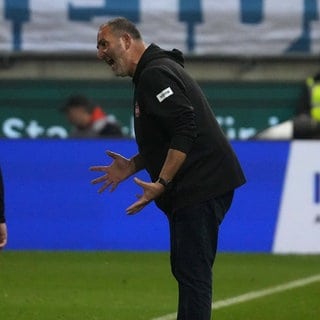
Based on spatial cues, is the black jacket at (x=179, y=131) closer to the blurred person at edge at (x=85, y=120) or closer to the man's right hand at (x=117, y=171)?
the man's right hand at (x=117, y=171)

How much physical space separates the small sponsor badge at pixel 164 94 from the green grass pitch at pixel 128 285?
326 centimetres

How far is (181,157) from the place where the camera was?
725 cm

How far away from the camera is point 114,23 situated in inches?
291

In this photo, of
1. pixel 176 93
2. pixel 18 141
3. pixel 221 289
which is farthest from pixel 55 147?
pixel 176 93

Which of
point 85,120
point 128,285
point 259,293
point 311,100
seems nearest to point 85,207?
point 85,120

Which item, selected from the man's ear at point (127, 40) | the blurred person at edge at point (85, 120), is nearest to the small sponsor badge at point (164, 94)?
the man's ear at point (127, 40)

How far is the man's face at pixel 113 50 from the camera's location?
739 centimetres

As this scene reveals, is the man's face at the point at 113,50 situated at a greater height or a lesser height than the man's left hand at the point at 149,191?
greater

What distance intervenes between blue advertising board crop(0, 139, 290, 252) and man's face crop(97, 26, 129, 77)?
24.2 ft

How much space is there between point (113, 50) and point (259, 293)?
15.4 ft

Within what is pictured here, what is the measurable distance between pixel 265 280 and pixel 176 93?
5555mm

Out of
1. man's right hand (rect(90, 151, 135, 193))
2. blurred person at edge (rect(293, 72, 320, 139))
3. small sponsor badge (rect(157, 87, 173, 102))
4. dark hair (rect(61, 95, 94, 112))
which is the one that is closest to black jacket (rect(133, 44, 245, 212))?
small sponsor badge (rect(157, 87, 173, 102))

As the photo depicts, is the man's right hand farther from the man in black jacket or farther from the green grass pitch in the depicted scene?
the green grass pitch

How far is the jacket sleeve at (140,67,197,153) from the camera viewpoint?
725 centimetres
